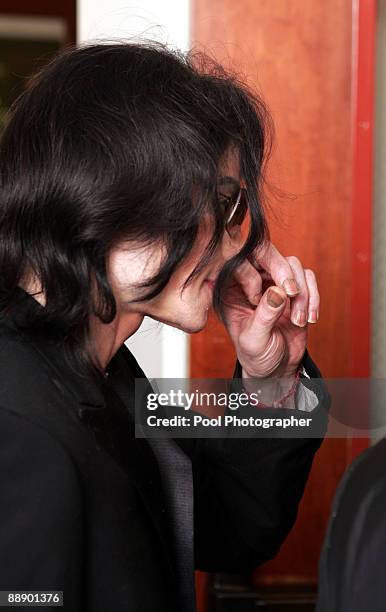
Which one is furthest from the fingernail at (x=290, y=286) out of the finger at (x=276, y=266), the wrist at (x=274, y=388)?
the wrist at (x=274, y=388)

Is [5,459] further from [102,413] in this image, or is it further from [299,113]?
[299,113]

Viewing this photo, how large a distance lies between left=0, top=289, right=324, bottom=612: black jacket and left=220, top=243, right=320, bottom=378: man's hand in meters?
0.06

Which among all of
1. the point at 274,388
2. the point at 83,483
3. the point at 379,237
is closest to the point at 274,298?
the point at 274,388

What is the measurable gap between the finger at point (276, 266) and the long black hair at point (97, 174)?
0.52ft

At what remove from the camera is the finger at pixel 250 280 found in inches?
47.8

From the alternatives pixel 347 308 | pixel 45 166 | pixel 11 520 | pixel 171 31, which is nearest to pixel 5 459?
pixel 11 520

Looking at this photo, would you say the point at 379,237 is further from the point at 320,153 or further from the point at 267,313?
the point at 267,313

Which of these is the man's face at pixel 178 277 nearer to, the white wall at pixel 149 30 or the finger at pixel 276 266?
the finger at pixel 276 266

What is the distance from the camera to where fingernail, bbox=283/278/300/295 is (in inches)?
46.8

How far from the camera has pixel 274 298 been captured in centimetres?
117

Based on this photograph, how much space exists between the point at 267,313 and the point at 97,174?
0.34 m

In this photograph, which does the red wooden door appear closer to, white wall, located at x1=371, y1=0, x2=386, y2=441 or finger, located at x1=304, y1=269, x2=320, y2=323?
white wall, located at x1=371, y1=0, x2=386, y2=441

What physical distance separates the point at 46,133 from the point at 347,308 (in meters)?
1.27

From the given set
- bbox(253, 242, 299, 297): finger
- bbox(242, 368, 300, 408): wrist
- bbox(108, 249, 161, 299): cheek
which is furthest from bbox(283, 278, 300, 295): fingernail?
bbox(108, 249, 161, 299): cheek
